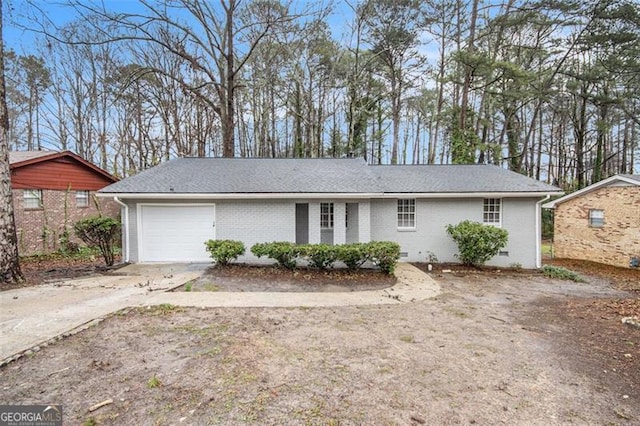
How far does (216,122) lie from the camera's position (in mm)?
22500

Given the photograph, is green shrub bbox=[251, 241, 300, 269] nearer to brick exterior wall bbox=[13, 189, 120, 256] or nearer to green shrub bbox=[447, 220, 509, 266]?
green shrub bbox=[447, 220, 509, 266]

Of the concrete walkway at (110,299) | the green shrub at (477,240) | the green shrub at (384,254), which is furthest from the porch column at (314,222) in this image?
the green shrub at (477,240)

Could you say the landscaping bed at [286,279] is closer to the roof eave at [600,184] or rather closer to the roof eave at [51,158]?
the roof eave at [51,158]

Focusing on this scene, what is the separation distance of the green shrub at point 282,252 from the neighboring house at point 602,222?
1407cm

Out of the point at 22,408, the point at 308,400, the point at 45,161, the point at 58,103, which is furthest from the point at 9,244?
the point at 58,103

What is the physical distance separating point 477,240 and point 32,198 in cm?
1767

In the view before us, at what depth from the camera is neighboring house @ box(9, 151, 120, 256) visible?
12.5m

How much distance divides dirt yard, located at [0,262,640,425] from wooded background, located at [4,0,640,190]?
13391 mm

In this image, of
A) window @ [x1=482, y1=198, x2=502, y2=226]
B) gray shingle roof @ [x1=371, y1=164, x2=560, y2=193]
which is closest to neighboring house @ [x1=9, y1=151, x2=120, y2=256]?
gray shingle roof @ [x1=371, y1=164, x2=560, y2=193]

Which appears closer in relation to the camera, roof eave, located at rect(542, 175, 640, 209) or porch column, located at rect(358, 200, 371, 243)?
porch column, located at rect(358, 200, 371, 243)

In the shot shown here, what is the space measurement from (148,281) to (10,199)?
404 centimetres

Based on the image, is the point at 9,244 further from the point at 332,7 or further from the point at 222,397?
the point at 332,7

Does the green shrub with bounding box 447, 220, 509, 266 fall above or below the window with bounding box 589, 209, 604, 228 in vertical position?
below

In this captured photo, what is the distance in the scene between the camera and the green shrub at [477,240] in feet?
32.6
